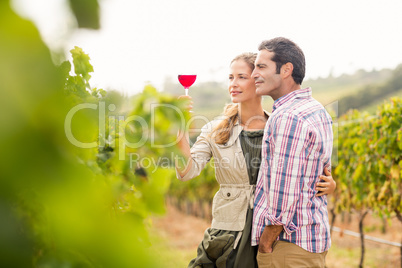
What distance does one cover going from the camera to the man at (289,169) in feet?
7.32

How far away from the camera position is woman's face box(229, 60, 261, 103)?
277 cm

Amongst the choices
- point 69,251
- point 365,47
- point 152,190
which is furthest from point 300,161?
point 365,47

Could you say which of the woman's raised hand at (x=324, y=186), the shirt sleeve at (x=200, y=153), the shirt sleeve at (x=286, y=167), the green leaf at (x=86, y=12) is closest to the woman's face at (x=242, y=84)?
the shirt sleeve at (x=200, y=153)

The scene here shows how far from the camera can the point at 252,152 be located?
2625mm

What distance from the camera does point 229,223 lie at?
101 inches

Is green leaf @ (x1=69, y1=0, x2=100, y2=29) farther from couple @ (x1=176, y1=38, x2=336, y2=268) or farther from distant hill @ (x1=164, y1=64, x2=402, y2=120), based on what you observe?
distant hill @ (x1=164, y1=64, x2=402, y2=120)

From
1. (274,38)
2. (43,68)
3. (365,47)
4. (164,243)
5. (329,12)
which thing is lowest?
(164,243)

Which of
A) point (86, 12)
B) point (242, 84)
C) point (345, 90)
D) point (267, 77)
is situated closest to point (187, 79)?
point (242, 84)

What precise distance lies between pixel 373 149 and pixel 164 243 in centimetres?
660

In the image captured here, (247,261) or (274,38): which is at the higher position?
(274,38)

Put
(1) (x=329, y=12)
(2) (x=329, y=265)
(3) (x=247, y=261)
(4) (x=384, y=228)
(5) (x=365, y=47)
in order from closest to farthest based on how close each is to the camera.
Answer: (3) (x=247, y=261) → (2) (x=329, y=265) → (4) (x=384, y=228) → (5) (x=365, y=47) → (1) (x=329, y=12)

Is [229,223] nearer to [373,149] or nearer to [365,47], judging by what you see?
[373,149]

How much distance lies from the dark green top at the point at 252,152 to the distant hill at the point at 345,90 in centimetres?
4587

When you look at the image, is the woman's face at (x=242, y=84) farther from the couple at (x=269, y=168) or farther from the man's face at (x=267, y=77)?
the man's face at (x=267, y=77)
